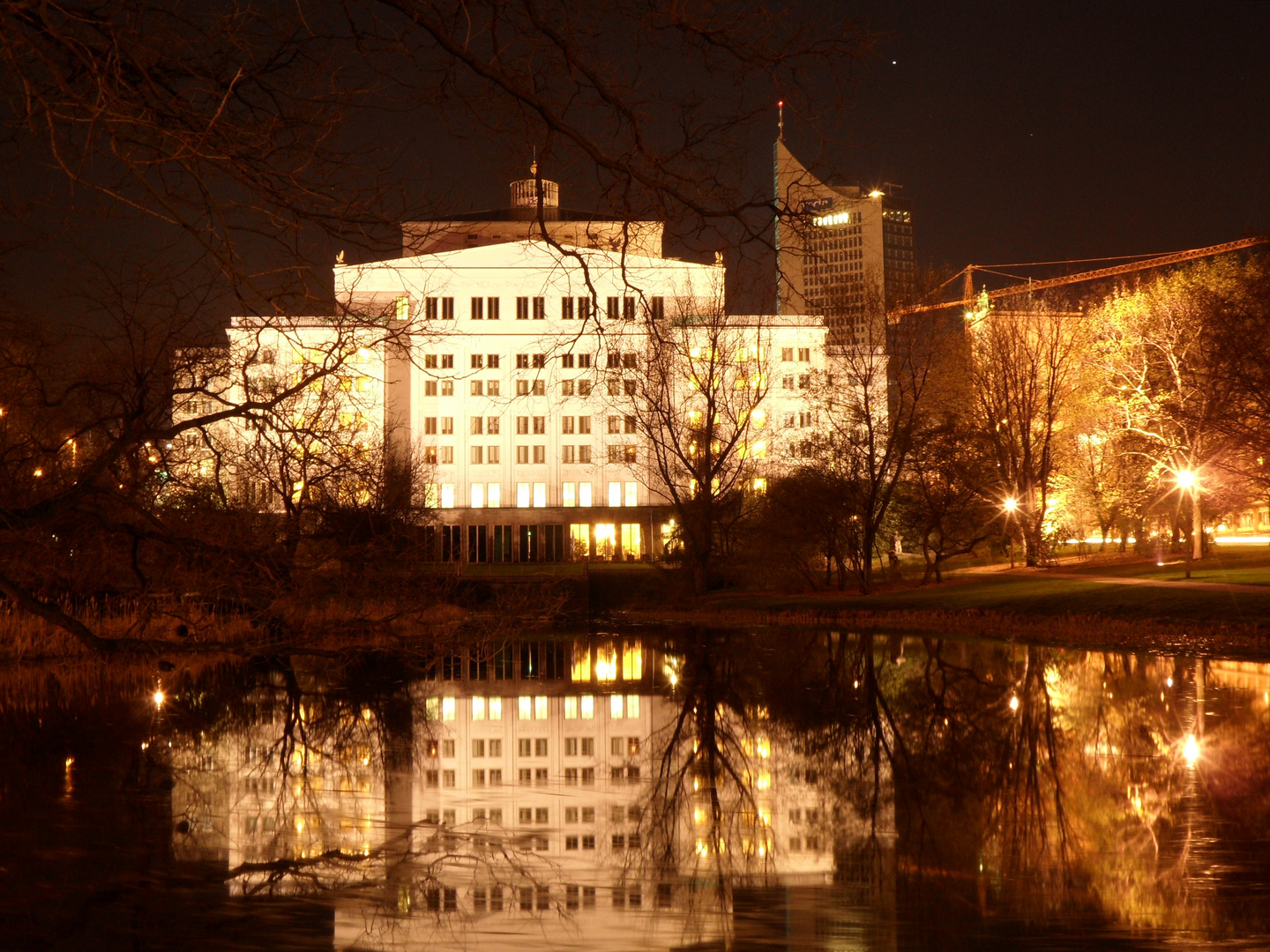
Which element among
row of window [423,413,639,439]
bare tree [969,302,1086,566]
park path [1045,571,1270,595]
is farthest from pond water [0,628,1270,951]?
row of window [423,413,639,439]

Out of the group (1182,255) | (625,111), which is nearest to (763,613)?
(625,111)

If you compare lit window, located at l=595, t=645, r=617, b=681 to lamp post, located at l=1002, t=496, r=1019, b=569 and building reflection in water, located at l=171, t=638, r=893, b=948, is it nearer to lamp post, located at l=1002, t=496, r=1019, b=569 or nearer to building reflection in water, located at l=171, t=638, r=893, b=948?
building reflection in water, located at l=171, t=638, r=893, b=948

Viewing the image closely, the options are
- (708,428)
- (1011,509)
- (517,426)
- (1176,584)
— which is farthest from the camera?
(517,426)

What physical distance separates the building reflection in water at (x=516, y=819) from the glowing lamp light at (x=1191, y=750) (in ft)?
12.9

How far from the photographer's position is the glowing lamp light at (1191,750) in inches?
504

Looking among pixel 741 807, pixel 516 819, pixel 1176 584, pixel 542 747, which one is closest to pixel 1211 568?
pixel 1176 584

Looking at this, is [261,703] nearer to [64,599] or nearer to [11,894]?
[64,599]

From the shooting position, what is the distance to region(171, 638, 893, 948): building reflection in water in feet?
26.4

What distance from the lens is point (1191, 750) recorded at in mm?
13414

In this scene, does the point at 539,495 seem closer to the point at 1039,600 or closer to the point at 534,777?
the point at 1039,600

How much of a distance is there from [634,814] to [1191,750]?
21.3 feet

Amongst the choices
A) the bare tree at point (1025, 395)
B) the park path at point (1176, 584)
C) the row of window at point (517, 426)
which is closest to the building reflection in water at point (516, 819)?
the park path at point (1176, 584)

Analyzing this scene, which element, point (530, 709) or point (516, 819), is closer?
point (516, 819)

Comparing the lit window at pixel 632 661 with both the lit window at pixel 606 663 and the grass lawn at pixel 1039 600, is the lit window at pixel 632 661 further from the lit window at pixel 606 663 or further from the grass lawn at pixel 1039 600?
the grass lawn at pixel 1039 600
